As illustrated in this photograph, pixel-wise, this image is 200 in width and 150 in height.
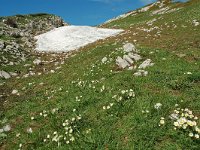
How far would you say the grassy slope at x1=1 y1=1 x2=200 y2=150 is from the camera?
10.8m

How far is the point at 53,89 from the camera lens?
1795cm

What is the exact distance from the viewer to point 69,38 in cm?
4097

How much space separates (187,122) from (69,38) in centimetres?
3221

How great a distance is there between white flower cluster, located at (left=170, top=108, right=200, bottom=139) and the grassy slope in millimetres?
238

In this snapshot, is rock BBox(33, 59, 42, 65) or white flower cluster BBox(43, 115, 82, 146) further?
rock BBox(33, 59, 42, 65)

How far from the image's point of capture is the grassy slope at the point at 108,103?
1076cm

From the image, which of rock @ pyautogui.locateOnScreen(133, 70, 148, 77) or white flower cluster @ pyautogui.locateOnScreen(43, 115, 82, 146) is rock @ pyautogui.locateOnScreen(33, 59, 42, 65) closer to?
rock @ pyautogui.locateOnScreen(133, 70, 148, 77)

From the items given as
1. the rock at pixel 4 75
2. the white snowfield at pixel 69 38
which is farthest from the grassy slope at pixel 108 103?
the white snowfield at pixel 69 38

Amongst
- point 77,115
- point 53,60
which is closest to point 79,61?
point 53,60

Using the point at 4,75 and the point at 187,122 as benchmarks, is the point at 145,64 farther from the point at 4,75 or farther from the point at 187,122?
the point at 4,75

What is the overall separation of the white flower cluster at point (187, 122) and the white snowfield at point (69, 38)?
79.3 feet

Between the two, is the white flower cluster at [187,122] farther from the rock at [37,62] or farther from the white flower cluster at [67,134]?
the rock at [37,62]

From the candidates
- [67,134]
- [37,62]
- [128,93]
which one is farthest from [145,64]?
[37,62]

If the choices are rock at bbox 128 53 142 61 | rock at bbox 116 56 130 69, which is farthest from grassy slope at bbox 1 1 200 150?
rock at bbox 128 53 142 61
